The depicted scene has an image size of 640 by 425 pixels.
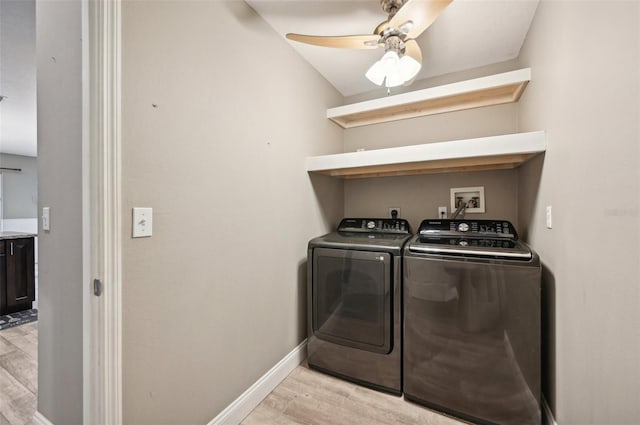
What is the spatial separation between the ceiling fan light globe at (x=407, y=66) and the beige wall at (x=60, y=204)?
1516mm

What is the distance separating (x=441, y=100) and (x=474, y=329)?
180 centimetres

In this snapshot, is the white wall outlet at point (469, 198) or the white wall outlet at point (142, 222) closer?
the white wall outlet at point (142, 222)

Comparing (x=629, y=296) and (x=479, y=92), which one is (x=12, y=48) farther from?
(x=629, y=296)

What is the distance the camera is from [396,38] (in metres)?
1.39

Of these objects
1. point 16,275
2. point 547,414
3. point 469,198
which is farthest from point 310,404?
point 16,275

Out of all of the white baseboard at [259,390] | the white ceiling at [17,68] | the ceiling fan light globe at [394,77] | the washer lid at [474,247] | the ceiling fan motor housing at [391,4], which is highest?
the white ceiling at [17,68]

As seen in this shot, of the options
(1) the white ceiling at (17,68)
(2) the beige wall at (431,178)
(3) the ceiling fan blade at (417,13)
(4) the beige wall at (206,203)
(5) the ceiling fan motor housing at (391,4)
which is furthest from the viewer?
(2) the beige wall at (431,178)

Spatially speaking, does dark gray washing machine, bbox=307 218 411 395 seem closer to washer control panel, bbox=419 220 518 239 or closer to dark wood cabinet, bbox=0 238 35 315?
washer control panel, bbox=419 220 518 239

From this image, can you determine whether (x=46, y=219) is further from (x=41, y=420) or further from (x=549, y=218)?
(x=549, y=218)

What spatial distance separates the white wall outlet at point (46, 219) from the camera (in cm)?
120

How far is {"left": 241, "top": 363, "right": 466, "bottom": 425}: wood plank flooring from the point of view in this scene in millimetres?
1470

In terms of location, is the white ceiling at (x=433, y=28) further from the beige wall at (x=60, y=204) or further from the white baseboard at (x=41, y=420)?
the white baseboard at (x=41, y=420)

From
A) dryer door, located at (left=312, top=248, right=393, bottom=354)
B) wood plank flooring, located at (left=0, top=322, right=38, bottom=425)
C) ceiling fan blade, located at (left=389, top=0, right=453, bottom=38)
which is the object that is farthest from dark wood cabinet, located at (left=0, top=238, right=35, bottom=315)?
ceiling fan blade, located at (left=389, top=0, right=453, bottom=38)

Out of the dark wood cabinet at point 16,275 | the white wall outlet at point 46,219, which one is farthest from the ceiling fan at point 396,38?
the dark wood cabinet at point 16,275
